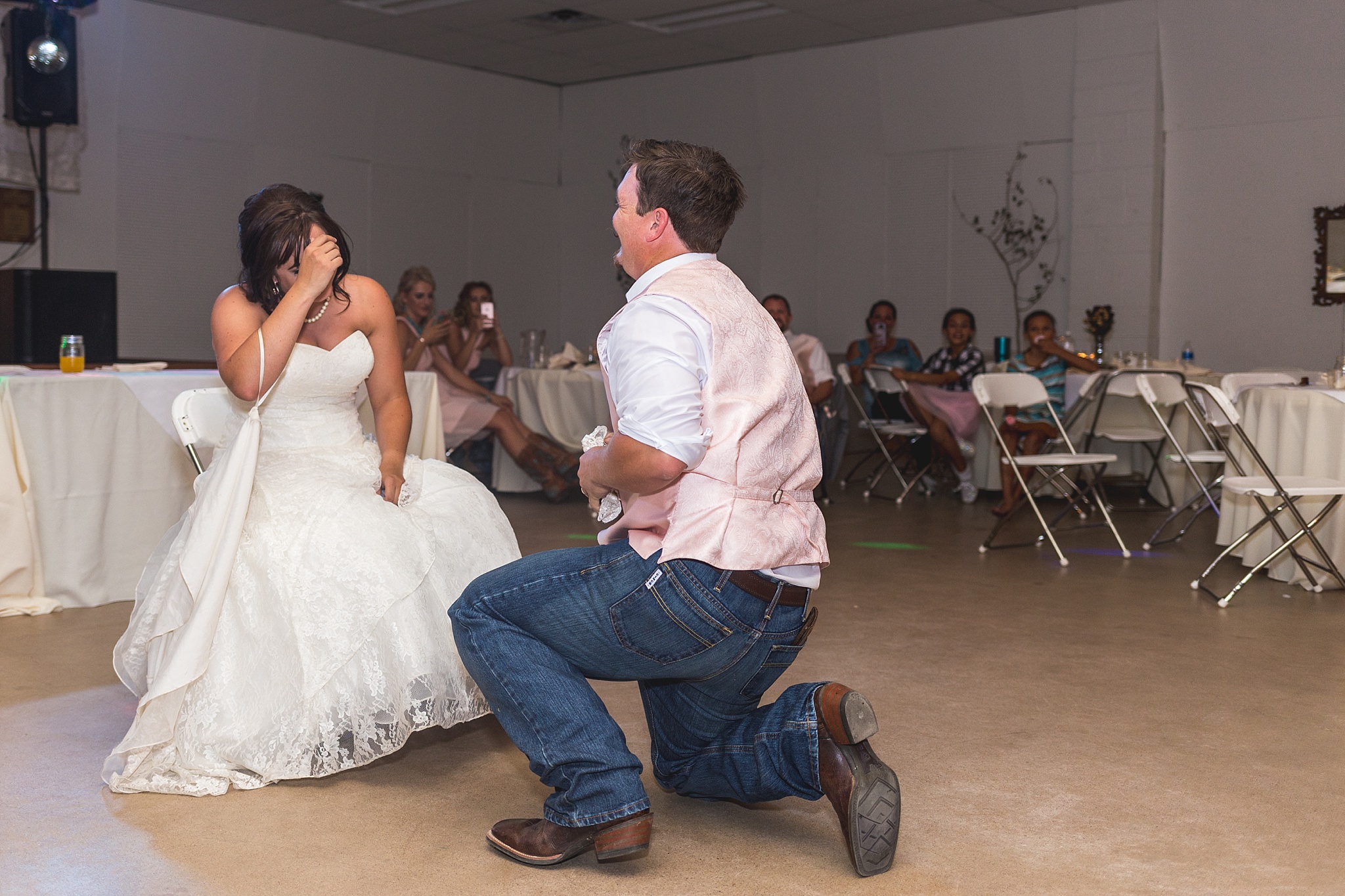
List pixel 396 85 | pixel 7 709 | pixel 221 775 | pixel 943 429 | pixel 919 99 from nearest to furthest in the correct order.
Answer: pixel 221 775, pixel 7 709, pixel 943 429, pixel 919 99, pixel 396 85

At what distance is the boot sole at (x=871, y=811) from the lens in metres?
2.21

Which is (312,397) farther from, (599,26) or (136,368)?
(599,26)

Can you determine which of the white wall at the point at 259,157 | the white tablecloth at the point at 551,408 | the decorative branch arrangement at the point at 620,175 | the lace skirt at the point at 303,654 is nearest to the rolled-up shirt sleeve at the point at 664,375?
the lace skirt at the point at 303,654

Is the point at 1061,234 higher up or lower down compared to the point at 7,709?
higher up

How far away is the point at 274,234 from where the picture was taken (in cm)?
292

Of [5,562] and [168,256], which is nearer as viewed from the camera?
[5,562]

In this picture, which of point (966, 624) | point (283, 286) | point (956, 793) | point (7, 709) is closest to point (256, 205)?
point (283, 286)

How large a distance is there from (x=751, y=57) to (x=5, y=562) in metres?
8.20

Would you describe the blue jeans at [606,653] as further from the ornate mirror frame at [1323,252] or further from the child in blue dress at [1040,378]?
the ornate mirror frame at [1323,252]

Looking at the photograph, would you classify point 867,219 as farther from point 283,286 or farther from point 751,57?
point 283,286

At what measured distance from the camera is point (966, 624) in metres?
4.32

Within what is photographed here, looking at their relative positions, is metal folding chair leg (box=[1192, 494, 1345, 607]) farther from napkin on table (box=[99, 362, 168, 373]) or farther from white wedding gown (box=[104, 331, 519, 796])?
napkin on table (box=[99, 362, 168, 373])

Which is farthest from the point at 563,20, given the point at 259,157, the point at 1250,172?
the point at 1250,172

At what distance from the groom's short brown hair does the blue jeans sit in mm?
563
